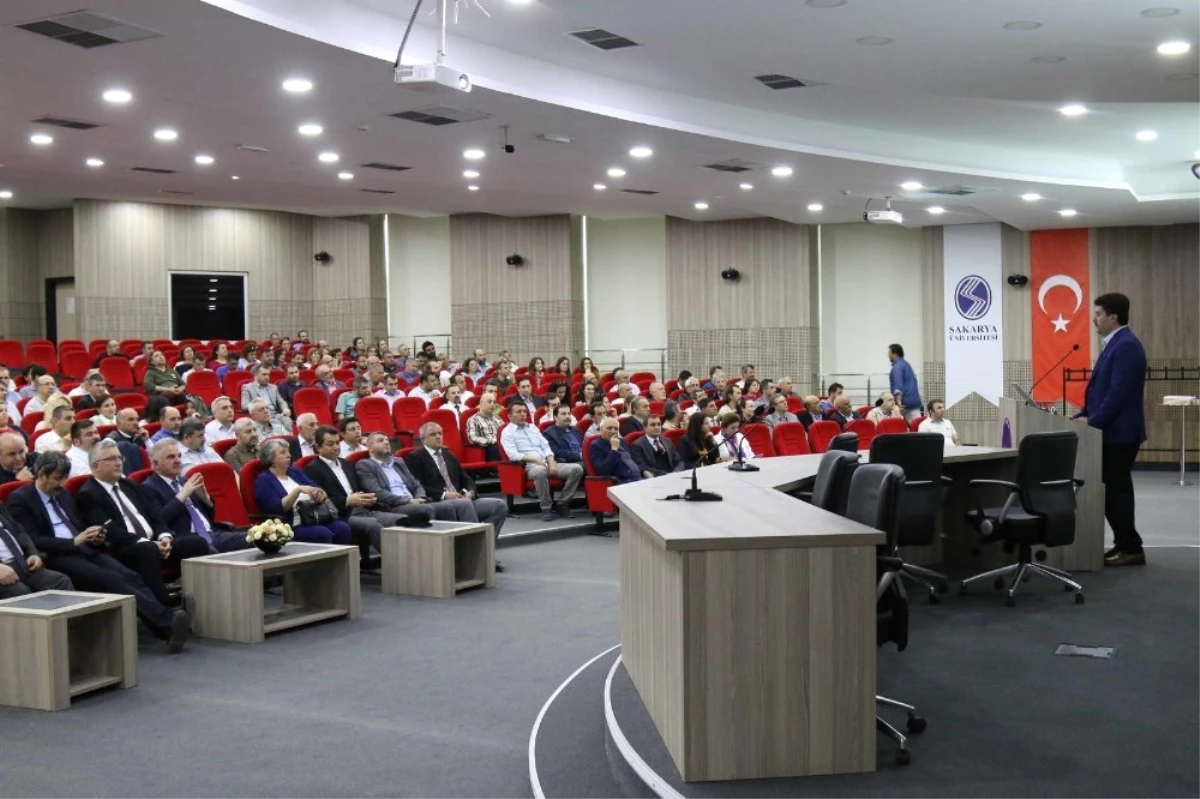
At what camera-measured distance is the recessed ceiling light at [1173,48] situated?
7.25 metres

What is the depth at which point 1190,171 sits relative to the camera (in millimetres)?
13539

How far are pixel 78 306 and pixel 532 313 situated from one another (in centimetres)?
653

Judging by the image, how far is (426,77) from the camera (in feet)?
20.8

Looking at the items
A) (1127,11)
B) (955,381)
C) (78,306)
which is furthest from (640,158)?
(78,306)

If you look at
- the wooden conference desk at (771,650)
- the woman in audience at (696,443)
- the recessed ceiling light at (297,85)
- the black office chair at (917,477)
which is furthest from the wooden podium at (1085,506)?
the recessed ceiling light at (297,85)

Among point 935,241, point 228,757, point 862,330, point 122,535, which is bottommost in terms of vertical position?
point 228,757

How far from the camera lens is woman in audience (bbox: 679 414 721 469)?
938 cm

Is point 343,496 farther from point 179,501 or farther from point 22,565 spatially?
point 22,565

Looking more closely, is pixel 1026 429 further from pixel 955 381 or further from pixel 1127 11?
pixel 955 381

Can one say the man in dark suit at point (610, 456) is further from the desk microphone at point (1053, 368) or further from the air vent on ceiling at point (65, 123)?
the desk microphone at point (1053, 368)

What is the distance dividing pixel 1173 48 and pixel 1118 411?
2.49m

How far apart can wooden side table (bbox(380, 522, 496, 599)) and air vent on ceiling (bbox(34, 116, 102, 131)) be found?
18.3ft

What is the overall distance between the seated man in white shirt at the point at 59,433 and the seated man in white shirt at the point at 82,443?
329 mm

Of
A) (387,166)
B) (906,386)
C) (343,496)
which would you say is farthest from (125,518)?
(906,386)
